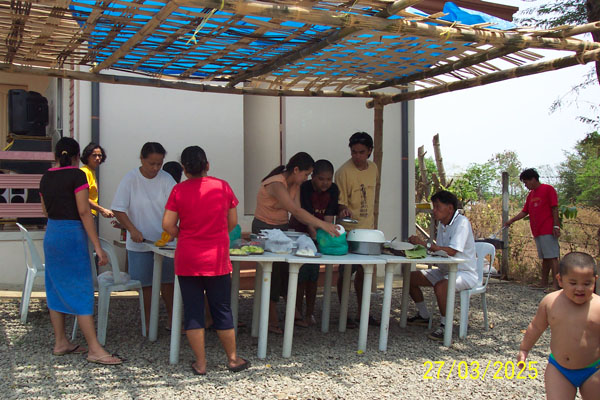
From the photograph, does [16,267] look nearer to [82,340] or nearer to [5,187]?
[5,187]

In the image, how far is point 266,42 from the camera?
501cm

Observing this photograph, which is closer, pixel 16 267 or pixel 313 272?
pixel 313 272

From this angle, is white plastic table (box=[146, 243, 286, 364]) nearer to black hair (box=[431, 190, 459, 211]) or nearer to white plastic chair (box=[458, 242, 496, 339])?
black hair (box=[431, 190, 459, 211])

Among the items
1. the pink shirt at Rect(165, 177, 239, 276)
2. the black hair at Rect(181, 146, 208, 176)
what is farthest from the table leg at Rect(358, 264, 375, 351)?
the black hair at Rect(181, 146, 208, 176)

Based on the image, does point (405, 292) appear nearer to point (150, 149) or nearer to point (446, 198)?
point (446, 198)

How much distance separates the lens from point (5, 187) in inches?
268

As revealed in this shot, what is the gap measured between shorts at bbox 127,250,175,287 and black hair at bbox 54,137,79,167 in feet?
3.52

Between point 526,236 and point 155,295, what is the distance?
7.68 meters

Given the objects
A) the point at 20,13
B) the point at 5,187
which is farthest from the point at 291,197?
the point at 5,187

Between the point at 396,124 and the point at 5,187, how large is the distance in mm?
5417

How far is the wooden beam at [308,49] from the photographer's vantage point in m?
4.05

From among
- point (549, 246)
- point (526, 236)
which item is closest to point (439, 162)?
point (526, 236)

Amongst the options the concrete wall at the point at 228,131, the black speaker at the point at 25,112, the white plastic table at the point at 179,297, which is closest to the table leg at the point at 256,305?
the white plastic table at the point at 179,297

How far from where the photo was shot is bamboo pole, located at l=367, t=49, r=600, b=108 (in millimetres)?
5094
